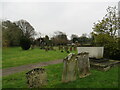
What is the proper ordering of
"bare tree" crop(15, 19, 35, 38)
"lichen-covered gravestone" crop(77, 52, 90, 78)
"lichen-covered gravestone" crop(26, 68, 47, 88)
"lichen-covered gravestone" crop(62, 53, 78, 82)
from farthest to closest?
"bare tree" crop(15, 19, 35, 38), "lichen-covered gravestone" crop(77, 52, 90, 78), "lichen-covered gravestone" crop(62, 53, 78, 82), "lichen-covered gravestone" crop(26, 68, 47, 88)

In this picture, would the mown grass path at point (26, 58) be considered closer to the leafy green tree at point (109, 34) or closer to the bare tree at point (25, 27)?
the leafy green tree at point (109, 34)

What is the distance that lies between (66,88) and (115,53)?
293 inches

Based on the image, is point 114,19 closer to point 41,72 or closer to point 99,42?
point 99,42

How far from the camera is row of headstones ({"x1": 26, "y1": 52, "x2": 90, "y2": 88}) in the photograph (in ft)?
12.4

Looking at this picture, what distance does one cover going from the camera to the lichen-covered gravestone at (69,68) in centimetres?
421

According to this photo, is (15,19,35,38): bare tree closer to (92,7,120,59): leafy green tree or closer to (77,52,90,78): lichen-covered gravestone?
(92,7,120,59): leafy green tree

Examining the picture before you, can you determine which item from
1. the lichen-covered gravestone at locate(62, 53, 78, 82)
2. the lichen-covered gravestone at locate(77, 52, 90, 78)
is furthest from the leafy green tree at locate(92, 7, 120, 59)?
the lichen-covered gravestone at locate(62, 53, 78, 82)

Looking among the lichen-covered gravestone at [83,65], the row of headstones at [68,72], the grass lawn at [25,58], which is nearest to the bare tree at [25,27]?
the grass lawn at [25,58]

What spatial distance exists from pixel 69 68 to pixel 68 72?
7.6 inches

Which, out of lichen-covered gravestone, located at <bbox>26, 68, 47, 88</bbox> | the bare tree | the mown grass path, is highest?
the bare tree

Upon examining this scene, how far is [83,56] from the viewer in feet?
17.0

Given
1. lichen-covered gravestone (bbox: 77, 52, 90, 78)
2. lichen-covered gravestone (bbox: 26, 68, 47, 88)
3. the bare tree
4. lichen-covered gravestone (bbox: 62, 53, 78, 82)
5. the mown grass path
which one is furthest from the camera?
the bare tree

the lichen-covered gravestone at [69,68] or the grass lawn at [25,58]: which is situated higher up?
the lichen-covered gravestone at [69,68]

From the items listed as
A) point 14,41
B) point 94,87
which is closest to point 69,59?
point 94,87
